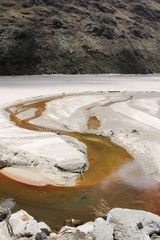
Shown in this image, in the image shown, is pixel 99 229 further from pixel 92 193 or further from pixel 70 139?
pixel 70 139

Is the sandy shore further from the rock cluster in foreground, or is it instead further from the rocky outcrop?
the rocky outcrop

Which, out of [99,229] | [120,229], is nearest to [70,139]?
[99,229]

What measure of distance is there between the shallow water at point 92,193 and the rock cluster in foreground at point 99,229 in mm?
1364

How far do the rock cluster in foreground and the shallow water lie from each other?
136 centimetres

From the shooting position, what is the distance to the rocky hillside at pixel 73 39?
98562 mm

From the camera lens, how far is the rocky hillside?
98562 mm

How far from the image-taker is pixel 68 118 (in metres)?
40.2

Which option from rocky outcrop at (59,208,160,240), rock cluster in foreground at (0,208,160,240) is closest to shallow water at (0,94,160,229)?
rock cluster in foreground at (0,208,160,240)

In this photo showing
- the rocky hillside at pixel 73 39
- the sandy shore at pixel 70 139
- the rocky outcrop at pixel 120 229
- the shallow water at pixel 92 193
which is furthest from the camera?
the rocky hillside at pixel 73 39

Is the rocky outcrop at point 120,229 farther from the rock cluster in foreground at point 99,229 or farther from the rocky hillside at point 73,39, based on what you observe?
the rocky hillside at point 73,39

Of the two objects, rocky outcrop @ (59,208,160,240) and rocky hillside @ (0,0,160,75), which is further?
rocky hillside @ (0,0,160,75)

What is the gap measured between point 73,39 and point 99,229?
321 feet

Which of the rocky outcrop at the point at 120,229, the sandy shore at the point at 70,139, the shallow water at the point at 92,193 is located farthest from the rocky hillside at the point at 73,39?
the rocky outcrop at the point at 120,229

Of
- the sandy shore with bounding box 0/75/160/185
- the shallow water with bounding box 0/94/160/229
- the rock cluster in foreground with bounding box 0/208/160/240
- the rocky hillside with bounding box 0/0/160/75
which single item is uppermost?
the rock cluster in foreground with bounding box 0/208/160/240
